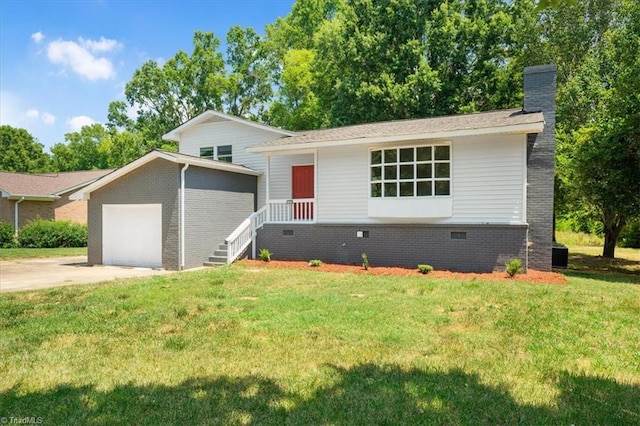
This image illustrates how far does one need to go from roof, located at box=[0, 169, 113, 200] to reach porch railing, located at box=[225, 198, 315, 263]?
14.9 metres

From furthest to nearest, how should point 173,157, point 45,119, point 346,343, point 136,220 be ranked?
point 45,119
point 136,220
point 173,157
point 346,343

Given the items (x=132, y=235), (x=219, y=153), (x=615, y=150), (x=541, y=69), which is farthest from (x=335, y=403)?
(x=219, y=153)

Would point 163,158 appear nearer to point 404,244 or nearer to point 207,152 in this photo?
point 207,152

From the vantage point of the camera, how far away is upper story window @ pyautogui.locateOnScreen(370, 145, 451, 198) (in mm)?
13047

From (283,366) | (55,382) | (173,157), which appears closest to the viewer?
(55,382)

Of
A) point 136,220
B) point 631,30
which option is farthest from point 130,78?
point 631,30

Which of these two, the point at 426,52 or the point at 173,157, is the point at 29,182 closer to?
the point at 173,157

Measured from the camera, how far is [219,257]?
1449 centimetres

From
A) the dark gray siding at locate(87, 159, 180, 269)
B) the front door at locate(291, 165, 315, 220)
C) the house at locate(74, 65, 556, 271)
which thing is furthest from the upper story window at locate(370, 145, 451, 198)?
the dark gray siding at locate(87, 159, 180, 269)

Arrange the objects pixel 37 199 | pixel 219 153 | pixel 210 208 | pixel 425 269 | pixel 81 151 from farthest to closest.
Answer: pixel 81 151 < pixel 37 199 < pixel 219 153 < pixel 210 208 < pixel 425 269

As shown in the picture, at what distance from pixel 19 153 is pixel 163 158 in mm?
49444

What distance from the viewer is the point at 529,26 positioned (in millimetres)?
25672

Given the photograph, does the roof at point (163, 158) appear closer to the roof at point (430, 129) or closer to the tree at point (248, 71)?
the roof at point (430, 129)

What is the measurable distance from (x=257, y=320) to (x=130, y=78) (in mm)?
36493
